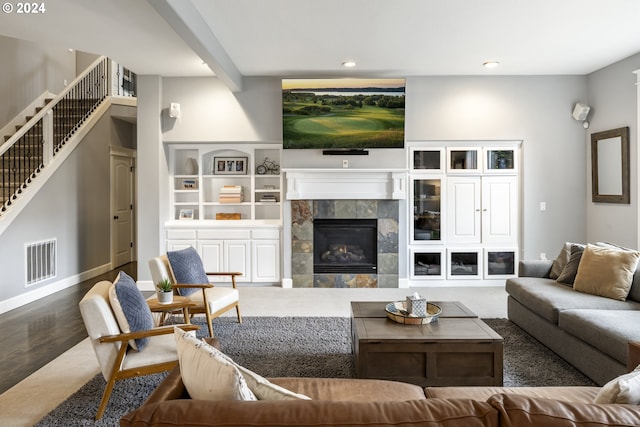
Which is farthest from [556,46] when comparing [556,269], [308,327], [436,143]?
[308,327]

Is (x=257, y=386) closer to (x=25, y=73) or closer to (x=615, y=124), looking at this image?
(x=615, y=124)

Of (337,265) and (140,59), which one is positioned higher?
(140,59)

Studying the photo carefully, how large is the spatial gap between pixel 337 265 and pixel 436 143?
2228 millimetres

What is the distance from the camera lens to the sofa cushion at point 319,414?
103cm

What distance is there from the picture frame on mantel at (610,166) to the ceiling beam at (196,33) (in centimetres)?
483

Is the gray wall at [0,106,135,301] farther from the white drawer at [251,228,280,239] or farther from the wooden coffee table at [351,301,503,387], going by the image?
the wooden coffee table at [351,301,503,387]

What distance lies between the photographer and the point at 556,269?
161 inches

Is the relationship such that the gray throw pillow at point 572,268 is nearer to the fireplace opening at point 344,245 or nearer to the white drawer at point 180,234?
the fireplace opening at point 344,245

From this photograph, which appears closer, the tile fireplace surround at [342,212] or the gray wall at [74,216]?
the gray wall at [74,216]

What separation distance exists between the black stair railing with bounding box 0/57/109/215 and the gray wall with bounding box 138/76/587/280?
1499mm

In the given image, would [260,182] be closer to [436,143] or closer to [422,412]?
[436,143]

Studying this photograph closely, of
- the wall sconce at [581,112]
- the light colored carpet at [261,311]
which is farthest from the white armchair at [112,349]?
the wall sconce at [581,112]

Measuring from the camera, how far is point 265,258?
5.84m

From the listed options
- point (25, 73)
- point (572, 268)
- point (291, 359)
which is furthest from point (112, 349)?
point (25, 73)
